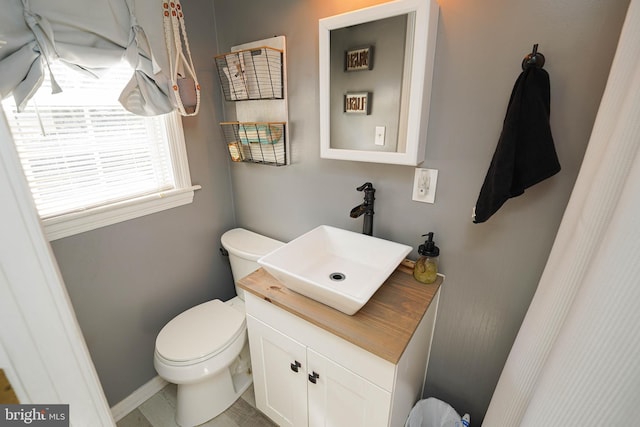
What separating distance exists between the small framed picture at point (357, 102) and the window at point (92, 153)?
0.91 m

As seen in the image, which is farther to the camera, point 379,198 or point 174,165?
point 174,165

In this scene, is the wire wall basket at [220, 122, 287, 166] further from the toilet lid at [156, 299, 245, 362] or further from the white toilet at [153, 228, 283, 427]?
the toilet lid at [156, 299, 245, 362]

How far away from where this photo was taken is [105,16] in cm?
106

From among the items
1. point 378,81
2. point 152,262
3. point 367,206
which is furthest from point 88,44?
point 367,206

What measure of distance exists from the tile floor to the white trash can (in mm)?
727

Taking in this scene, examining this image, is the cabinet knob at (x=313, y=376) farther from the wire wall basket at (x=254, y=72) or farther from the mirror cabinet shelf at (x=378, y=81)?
the wire wall basket at (x=254, y=72)

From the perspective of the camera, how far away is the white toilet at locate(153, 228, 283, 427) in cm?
124

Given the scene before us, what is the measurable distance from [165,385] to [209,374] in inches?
25.5

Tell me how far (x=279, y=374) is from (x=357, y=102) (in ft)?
3.95

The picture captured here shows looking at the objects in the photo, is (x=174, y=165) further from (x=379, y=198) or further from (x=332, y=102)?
(x=379, y=198)

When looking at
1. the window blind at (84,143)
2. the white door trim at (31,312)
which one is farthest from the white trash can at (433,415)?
the window blind at (84,143)

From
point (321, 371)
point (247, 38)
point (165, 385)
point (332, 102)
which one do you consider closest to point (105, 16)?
point (247, 38)

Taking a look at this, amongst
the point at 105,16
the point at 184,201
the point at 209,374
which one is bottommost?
the point at 209,374

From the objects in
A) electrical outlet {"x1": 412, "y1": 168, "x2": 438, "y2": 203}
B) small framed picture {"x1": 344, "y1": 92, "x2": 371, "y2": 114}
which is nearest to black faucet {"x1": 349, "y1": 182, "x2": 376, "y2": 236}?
electrical outlet {"x1": 412, "y1": 168, "x2": 438, "y2": 203}
